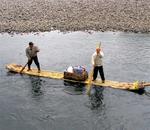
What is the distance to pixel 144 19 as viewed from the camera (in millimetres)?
44281

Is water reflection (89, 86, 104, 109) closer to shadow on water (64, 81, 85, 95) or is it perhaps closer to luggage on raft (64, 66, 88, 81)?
shadow on water (64, 81, 85, 95)

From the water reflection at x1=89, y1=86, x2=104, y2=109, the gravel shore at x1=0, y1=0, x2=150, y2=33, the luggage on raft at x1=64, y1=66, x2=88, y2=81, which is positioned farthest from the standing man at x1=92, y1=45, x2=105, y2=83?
the gravel shore at x1=0, y1=0, x2=150, y2=33

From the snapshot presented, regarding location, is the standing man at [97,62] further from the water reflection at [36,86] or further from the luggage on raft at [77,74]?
the water reflection at [36,86]

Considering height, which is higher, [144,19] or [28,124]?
[144,19]

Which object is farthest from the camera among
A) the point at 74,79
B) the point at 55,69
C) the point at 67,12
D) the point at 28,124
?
the point at 67,12

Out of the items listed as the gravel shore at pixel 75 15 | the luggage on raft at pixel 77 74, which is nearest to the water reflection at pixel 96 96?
the luggage on raft at pixel 77 74

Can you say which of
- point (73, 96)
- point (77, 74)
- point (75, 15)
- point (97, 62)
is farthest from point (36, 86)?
point (75, 15)

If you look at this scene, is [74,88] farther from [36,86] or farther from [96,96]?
[36,86]

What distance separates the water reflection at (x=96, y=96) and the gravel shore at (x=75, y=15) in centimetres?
1852

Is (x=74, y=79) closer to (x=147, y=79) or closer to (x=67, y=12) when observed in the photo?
(x=147, y=79)


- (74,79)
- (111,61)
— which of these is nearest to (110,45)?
(111,61)

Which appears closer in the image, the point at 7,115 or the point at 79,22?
the point at 7,115

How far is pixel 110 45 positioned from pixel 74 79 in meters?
11.1

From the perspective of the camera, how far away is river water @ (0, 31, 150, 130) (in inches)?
771
